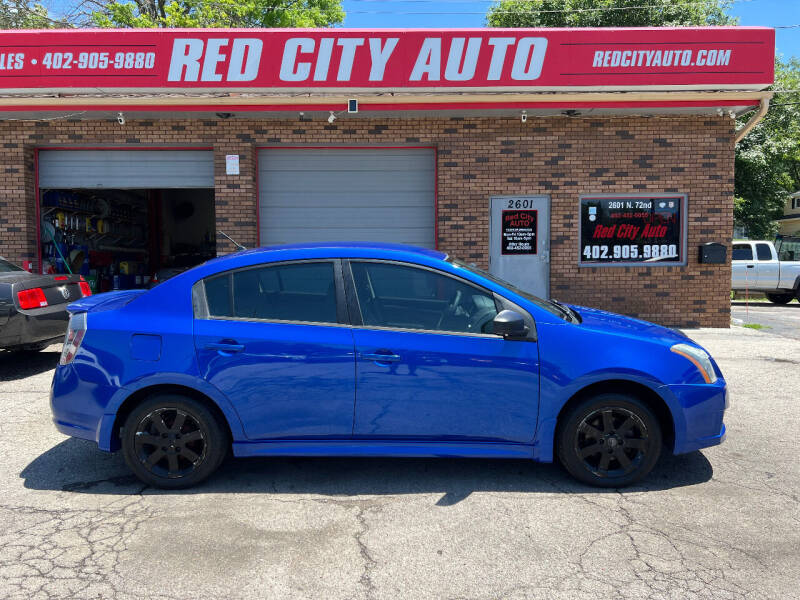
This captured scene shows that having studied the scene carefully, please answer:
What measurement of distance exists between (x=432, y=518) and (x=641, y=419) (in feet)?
4.84

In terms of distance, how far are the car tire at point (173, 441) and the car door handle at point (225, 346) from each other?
385 mm

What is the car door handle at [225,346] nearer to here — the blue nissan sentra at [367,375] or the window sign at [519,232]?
the blue nissan sentra at [367,375]

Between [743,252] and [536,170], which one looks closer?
[536,170]

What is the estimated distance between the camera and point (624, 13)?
22094mm

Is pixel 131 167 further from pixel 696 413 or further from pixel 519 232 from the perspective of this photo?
pixel 696 413

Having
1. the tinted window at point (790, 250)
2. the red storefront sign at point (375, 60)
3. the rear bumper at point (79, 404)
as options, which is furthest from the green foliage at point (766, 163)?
the rear bumper at point (79, 404)

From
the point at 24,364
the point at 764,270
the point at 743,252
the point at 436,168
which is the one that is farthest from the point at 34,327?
the point at 764,270

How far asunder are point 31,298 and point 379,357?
516cm

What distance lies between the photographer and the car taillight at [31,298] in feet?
22.0

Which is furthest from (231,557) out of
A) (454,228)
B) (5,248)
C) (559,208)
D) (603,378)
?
(5,248)

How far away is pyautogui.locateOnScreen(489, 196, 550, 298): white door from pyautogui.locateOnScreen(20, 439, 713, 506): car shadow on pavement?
6499 mm

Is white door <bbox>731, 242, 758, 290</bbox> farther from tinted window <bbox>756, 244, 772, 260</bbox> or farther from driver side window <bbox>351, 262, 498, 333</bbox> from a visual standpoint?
driver side window <bbox>351, 262, 498, 333</bbox>

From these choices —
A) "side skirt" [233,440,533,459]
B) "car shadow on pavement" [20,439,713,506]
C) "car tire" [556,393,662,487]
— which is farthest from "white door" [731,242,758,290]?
"side skirt" [233,440,533,459]

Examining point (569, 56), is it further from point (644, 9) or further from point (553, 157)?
point (644, 9)
